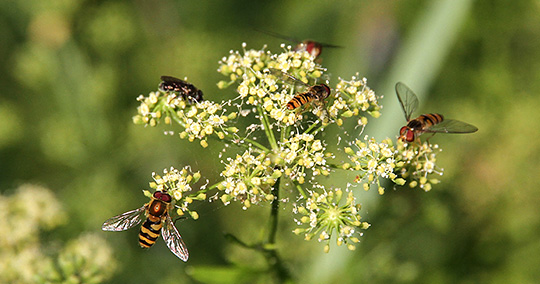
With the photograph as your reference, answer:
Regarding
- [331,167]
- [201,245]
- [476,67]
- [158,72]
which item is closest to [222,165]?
[331,167]

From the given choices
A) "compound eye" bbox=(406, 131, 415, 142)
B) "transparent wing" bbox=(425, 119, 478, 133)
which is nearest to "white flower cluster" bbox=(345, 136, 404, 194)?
"compound eye" bbox=(406, 131, 415, 142)

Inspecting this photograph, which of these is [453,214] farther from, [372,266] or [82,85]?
[82,85]

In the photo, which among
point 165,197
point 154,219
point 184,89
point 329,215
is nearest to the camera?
point 329,215

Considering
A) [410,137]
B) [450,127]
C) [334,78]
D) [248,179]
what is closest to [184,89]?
[248,179]

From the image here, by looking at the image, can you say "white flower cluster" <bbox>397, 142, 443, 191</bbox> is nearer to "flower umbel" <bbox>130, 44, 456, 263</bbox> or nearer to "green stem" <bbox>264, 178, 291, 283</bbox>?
"flower umbel" <bbox>130, 44, 456, 263</bbox>

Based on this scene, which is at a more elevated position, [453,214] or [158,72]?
[158,72]

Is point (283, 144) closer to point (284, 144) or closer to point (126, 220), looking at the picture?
point (284, 144)
